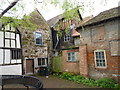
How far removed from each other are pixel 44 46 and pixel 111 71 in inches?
372

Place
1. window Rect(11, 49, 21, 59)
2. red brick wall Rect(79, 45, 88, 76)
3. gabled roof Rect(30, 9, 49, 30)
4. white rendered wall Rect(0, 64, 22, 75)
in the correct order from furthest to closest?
gabled roof Rect(30, 9, 49, 30) < window Rect(11, 49, 21, 59) < white rendered wall Rect(0, 64, 22, 75) < red brick wall Rect(79, 45, 88, 76)

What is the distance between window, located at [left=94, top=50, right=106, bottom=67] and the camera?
8.84 meters

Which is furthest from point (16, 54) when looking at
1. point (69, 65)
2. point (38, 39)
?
point (69, 65)

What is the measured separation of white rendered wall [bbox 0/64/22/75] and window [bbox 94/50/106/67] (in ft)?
28.2

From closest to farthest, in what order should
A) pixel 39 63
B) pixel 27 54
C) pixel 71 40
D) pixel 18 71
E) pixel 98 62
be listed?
pixel 98 62
pixel 18 71
pixel 27 54
pixel 39 63
pixel 71 40

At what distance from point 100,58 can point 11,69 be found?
935 centimetres

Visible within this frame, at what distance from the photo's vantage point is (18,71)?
1152 centimetres

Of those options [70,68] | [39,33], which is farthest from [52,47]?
[70,68]

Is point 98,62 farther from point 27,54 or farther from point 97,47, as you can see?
point 27,54

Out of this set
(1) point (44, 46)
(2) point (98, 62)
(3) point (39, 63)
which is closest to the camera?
(2) point (98, 62)

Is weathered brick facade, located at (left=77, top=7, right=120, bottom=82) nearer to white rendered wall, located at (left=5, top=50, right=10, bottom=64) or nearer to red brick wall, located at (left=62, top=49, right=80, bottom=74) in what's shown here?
red brick wall, located at (left=62, top=49, right=80, bottom=74)

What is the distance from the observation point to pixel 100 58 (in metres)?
9.02

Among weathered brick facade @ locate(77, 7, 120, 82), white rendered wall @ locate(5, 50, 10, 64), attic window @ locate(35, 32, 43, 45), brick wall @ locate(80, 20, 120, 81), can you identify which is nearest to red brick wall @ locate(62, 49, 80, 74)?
weathered brick facade @ locate(77, 7, 120, 82)

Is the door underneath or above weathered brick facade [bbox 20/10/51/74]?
underneath
